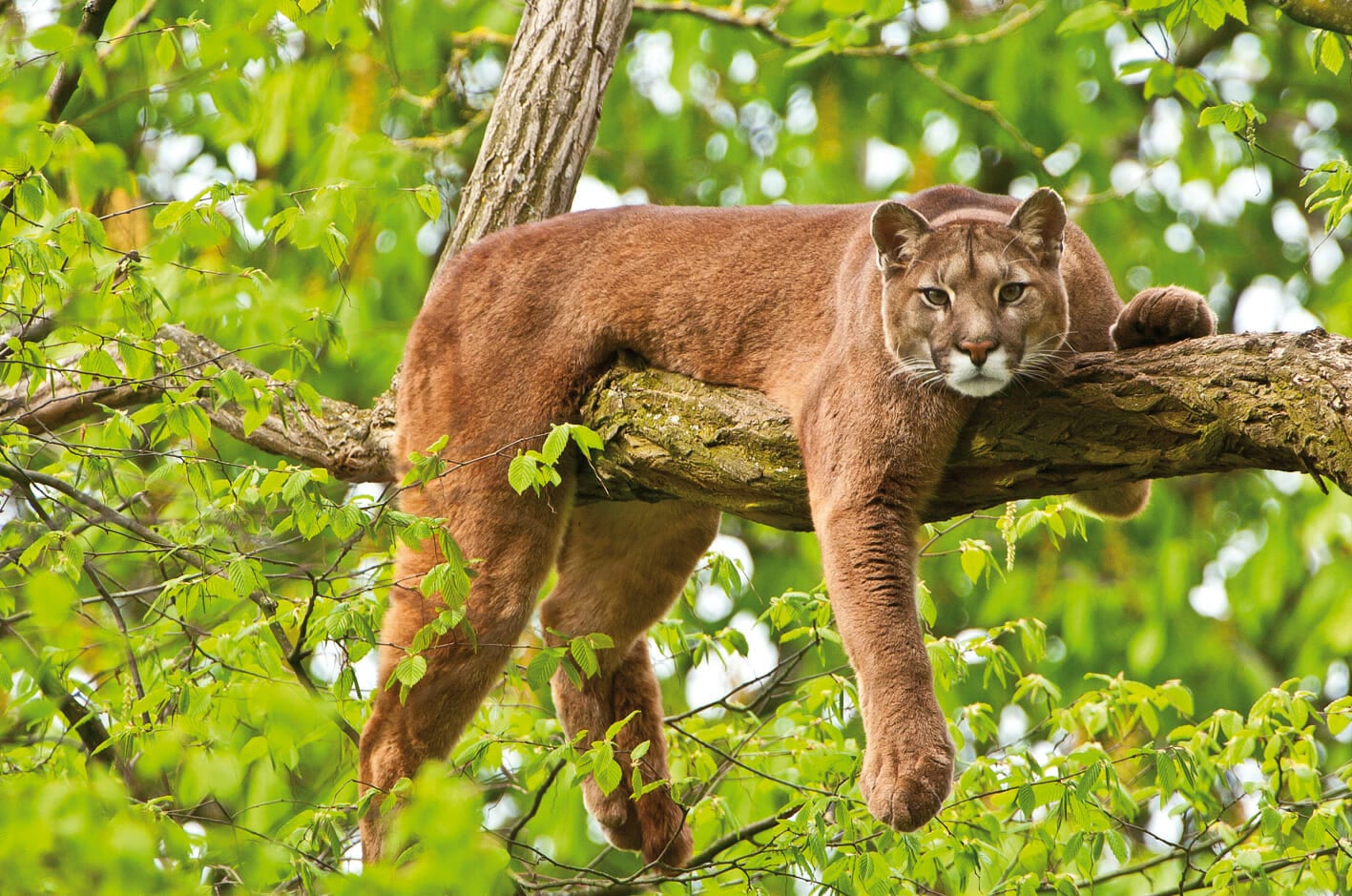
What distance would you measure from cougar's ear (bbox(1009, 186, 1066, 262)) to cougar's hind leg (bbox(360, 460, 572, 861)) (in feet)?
6.40

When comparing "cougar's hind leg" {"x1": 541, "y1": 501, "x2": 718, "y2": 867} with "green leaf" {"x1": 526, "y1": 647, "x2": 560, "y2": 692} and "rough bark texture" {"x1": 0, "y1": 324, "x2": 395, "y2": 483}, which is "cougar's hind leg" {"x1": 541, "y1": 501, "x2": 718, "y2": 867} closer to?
"rough bark texture" {"x1": 0, "y1": 324, "x2": 395, "y2": 483}

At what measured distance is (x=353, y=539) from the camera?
524 cm

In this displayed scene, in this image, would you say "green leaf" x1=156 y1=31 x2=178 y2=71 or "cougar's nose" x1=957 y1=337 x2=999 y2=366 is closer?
"green leaf" x1=156 y1=31 x2=178 y2=71

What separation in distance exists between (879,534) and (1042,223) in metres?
1.24

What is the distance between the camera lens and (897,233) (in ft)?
16.4

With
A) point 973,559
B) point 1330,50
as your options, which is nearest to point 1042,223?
point 1330,50

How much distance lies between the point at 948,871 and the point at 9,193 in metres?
3.89

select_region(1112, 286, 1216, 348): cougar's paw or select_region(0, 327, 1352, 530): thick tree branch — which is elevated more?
select_region(1112, 286, 1216, 348): cougar's paw

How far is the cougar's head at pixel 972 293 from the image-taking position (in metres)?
4.56

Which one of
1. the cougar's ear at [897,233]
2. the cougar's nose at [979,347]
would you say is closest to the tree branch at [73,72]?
the cougar's ear at [897,233]

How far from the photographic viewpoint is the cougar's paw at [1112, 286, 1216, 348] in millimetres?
4309

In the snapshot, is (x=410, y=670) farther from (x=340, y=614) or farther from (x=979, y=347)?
(x=979, y=347)

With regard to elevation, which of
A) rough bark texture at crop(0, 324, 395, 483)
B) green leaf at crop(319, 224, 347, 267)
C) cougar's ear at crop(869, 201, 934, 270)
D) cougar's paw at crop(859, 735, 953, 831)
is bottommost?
cougar's paw at crop(859, 735, 953, 831)

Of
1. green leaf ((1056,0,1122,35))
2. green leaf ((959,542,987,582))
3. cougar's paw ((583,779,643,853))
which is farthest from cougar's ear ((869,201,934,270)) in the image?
green leaf ((1056,0,1122,35))
